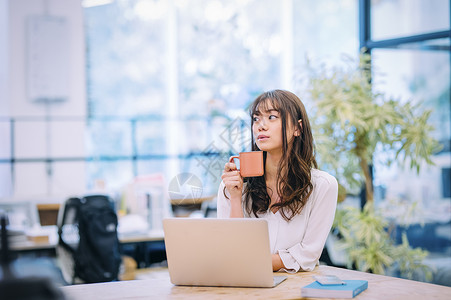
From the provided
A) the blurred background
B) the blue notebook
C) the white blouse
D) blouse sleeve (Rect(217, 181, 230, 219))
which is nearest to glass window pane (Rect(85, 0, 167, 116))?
the blurred background

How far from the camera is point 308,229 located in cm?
187

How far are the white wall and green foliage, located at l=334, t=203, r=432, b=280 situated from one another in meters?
3.80

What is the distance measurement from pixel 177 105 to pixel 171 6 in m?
1.40

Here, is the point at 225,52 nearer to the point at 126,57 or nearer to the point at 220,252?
the point at 126,57

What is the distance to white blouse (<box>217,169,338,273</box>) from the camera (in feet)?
5.90

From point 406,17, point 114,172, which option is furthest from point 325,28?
point 114,172

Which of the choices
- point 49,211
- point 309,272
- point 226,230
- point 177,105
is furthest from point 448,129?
point 177,105

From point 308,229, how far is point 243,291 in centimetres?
46

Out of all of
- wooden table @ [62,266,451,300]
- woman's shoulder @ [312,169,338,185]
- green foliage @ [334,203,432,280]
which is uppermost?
woman's shoulder @ [312,169,338,185]

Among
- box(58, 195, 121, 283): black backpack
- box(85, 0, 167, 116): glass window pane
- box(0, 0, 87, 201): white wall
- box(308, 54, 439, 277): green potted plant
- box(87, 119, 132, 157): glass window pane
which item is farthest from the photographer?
box(85, 0, 167, 116): glass window pane

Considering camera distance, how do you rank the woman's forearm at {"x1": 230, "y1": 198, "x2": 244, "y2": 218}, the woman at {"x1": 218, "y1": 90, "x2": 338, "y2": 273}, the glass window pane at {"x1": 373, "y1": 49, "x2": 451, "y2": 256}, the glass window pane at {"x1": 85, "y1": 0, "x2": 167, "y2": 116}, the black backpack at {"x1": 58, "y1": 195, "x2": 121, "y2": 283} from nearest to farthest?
the woman at {"x1": 218, "y1": 90, "x2": 338, "y2": 273}
the woman's forearm at {"x1": 230, "y1": 198, "x2": 244, "y2": 218}
the black backpack at {"x1": 58, "y1": 195, "x2": 121, "y2": 283}
the glass window pane at {"x1": 373, "y1": 49, "x2": 451, "y2": 256}
the glass window pane at {"x1": 85, "y1": 0, "x2": 167, "y2": 116}

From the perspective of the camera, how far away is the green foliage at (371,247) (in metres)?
3.61

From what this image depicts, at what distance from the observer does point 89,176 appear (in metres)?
6.77

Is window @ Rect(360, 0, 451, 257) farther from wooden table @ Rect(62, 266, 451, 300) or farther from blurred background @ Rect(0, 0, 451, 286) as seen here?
wooden table @ Rect(62, 266, 451, 300)
